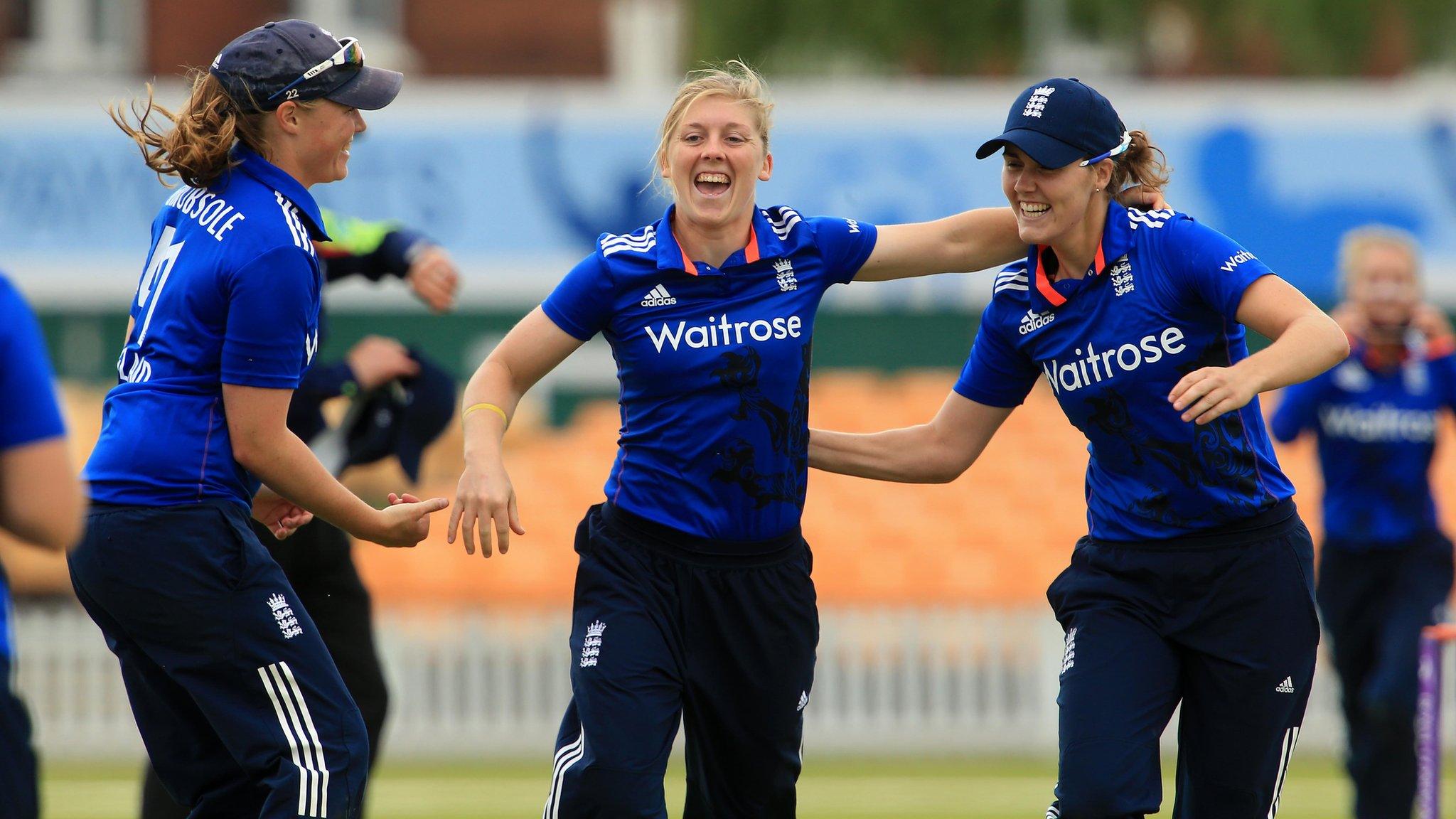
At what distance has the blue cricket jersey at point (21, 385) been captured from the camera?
307 centimetres

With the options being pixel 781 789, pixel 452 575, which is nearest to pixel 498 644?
pixel 452 575

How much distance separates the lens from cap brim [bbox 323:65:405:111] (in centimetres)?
442

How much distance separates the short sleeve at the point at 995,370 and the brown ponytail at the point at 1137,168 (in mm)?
481

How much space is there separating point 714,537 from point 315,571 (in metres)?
1.50

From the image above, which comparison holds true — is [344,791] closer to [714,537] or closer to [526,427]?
[714,537]

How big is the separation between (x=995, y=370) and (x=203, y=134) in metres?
2.20

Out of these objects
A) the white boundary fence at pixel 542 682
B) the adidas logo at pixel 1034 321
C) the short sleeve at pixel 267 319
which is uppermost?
the adidas logo at pixel 1034 321

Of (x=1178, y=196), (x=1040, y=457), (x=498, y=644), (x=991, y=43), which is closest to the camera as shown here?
(x=498, y=644)

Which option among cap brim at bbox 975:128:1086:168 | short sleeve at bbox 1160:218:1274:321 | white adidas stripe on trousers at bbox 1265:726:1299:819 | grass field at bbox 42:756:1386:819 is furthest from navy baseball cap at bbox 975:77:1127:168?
grass field at bbox 42:756:1386:819

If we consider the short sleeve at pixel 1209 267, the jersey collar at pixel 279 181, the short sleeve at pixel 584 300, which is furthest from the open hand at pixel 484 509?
the short sleeve at pixel 1209 267

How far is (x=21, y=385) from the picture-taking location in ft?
10.1

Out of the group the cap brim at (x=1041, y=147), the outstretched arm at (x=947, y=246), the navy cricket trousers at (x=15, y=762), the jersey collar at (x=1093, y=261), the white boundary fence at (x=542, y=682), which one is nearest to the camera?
the navy cricket trousers at (x=15, y=762)

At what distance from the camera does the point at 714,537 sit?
471 cm

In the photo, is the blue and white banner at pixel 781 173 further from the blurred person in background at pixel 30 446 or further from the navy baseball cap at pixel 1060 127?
the blurred person in background at pixel 30 446
